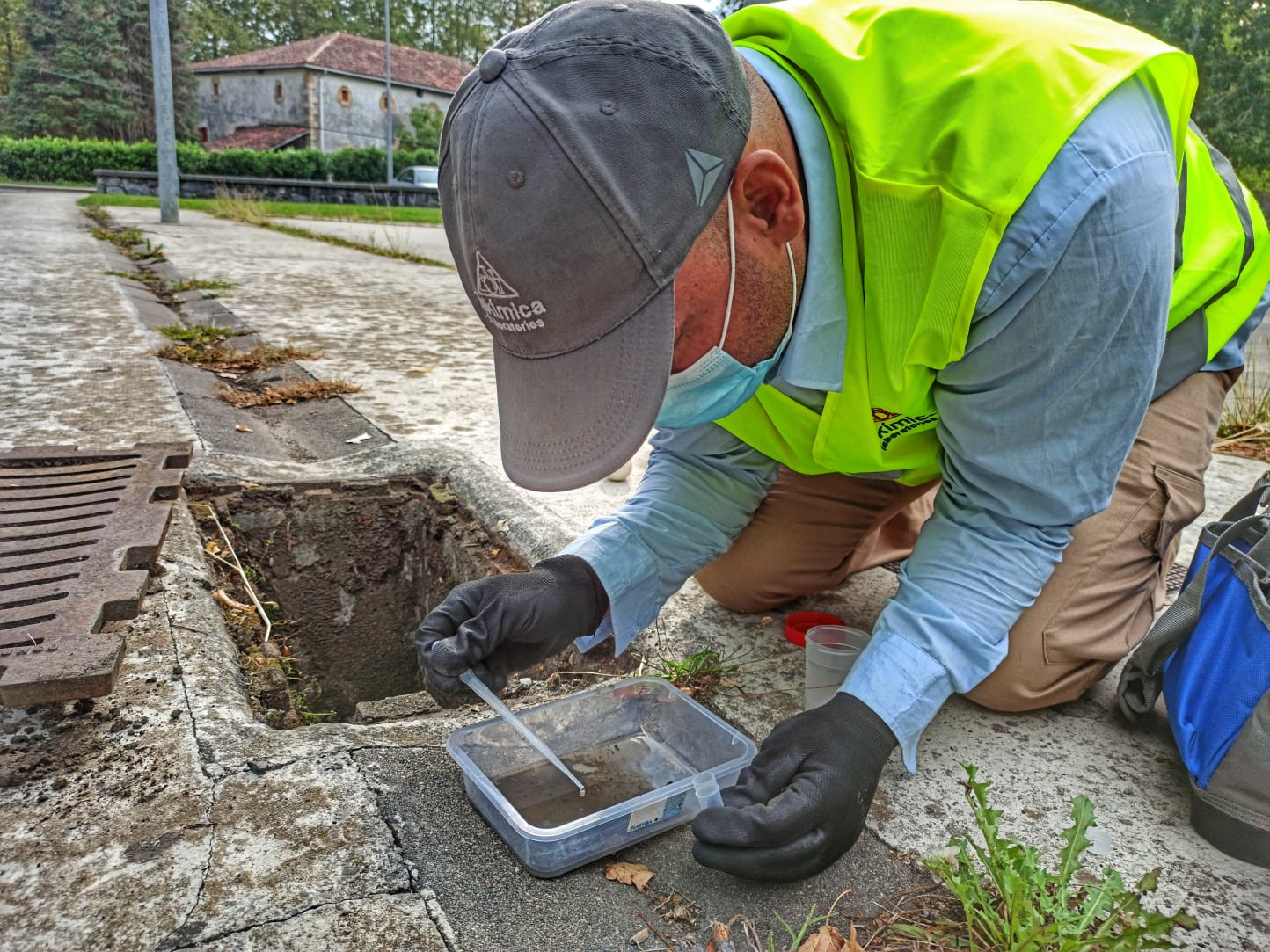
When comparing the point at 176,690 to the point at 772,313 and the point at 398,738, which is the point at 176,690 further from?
the point at 772,313

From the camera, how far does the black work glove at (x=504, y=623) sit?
1576 mm

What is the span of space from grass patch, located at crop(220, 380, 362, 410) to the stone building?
4046 cm

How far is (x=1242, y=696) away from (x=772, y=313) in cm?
92

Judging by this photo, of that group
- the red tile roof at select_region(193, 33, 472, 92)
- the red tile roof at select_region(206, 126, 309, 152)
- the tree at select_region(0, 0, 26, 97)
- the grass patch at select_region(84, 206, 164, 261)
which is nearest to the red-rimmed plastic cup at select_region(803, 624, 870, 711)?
the grass patch at select_region(84, 206, 164, 261)

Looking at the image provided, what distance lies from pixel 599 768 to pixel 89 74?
1687 inches

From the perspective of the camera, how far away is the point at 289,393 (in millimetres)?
3961

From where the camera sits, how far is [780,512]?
2141 mm

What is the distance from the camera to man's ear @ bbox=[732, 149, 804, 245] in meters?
1.25

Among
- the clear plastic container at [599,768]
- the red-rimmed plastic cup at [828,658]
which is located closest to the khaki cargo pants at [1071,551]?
the red-rimmed plastic cup at [828,658]

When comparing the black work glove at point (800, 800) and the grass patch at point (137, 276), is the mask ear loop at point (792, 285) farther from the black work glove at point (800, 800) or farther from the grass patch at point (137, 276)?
the grass patch at point (137, 276)

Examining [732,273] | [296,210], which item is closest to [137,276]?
[732,273]

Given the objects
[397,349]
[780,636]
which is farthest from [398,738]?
[397,349]

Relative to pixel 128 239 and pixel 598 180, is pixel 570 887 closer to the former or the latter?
pixel 598 180

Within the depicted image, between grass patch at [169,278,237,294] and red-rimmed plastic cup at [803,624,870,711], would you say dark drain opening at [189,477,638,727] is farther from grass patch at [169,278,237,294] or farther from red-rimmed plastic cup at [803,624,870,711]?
grass patch at [169,278,237,294]
